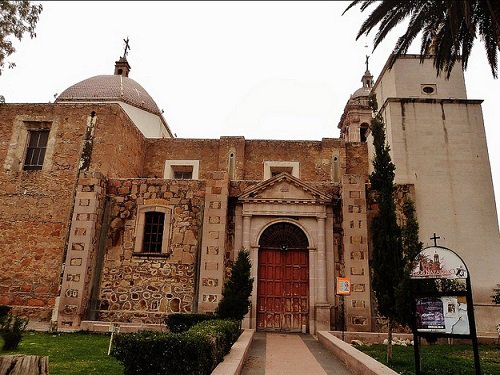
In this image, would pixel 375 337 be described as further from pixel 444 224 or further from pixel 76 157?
pixel 76 157

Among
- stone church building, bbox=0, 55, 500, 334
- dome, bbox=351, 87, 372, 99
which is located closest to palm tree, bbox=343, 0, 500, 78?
stone church building, bbox=0, 55, 500, 334

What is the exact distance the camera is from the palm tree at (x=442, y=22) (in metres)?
9.59

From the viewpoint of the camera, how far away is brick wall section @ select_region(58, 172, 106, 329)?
559 inches

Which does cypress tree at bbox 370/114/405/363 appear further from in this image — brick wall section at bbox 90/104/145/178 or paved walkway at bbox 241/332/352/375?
brick wall section at bbox 90/104/145/178

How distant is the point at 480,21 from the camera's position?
11.0 metres

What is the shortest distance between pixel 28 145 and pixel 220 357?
14.2 m

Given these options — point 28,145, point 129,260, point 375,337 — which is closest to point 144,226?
point 129,260

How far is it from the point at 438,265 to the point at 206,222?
913 centimetres

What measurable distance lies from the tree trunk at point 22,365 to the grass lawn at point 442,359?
611 centimetres

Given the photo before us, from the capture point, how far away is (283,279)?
1545cm

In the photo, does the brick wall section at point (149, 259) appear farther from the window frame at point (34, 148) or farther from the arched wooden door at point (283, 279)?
the window frame at point (34, 148)

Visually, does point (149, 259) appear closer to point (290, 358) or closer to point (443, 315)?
point (290, 358)

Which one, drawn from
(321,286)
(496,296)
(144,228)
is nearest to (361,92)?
(496,296)

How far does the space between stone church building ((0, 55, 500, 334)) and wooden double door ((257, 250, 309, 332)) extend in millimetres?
39
